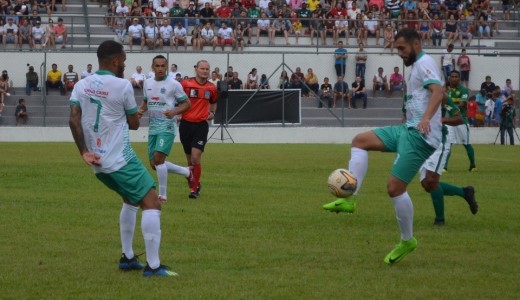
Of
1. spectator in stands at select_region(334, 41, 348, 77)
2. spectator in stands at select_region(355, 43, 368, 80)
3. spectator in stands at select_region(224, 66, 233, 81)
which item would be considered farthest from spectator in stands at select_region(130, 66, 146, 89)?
spectator in stands at select_region(355, 43, 368, 80)

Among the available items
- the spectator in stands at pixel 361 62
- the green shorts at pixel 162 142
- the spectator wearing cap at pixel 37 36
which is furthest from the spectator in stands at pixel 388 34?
the green shorts at pixel 162 142

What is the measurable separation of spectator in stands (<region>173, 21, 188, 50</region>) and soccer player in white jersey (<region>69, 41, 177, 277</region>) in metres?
34.3

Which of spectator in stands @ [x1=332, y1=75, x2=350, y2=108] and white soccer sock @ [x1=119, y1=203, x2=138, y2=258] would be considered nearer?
white soccer sock @ [x1=119, y1=203, x2=138, y2=258]

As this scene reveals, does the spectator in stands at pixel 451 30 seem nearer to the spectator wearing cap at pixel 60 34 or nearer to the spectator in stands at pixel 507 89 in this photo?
the spectator in stands at pixel 507 89

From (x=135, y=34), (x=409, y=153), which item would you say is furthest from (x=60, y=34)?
(x=409, y=153)

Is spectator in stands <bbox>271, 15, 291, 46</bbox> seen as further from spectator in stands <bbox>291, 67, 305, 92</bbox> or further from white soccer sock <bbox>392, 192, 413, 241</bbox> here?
white soccer sock <bbox>392, 192, 413, 241</bbox>

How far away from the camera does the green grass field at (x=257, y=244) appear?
8.48 metres

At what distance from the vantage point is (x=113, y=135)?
8945 mm

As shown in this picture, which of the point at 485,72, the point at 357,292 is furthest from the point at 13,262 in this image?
the point at 485,72

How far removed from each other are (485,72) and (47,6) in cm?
1907

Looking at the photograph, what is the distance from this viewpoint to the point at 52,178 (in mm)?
19719

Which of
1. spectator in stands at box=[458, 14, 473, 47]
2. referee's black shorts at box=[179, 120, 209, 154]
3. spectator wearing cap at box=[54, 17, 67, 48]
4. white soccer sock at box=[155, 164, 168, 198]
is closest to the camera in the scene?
white soccer sock at box=[155, 164, 168, 198]

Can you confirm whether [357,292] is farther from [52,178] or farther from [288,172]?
[288,172]

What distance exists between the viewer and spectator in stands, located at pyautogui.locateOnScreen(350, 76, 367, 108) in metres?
40.8
